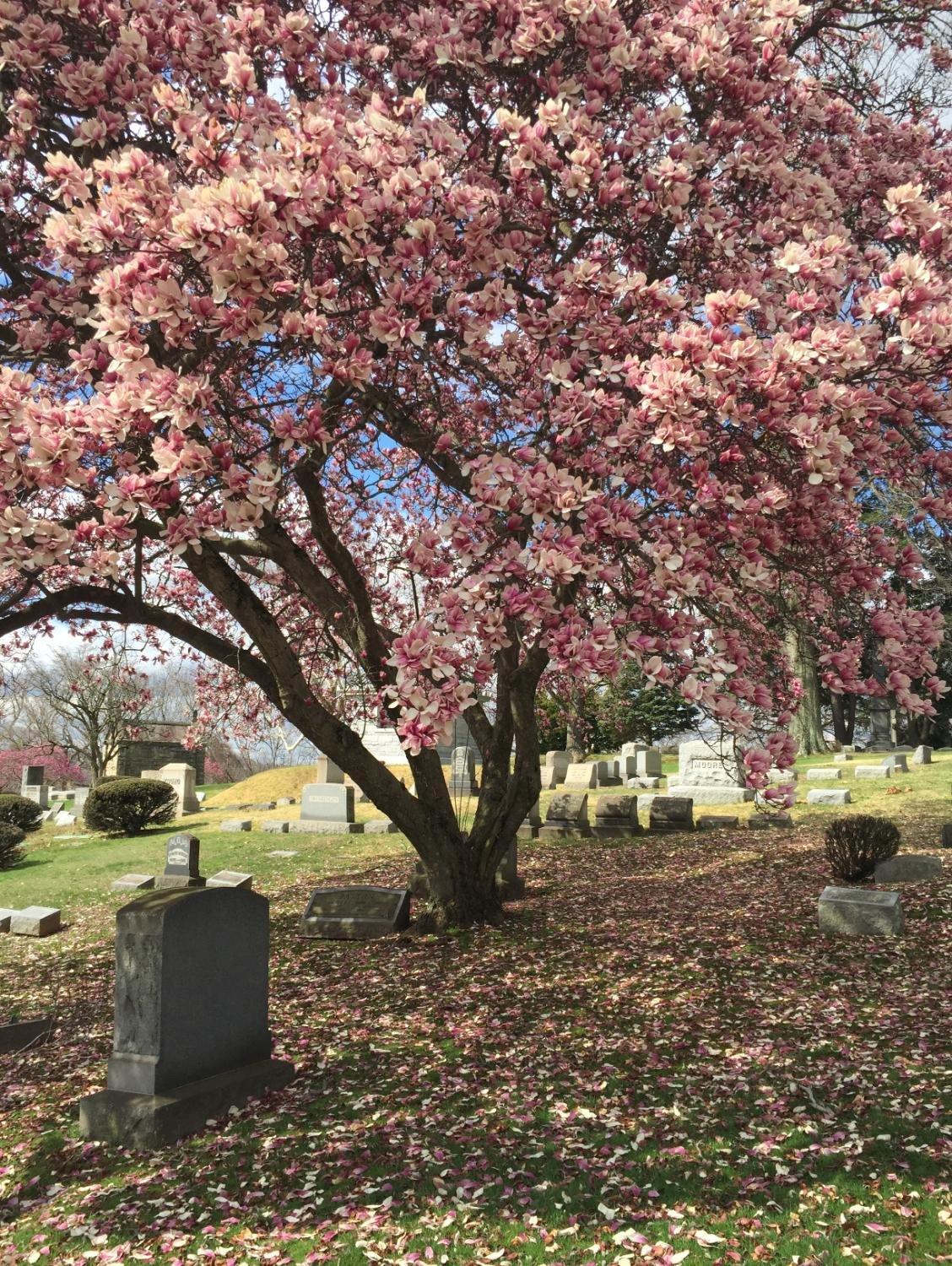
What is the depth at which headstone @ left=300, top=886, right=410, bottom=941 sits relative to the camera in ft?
32.7

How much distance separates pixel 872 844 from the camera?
11234 mm

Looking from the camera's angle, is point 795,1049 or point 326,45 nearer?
point 795,1049

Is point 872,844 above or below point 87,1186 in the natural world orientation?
above

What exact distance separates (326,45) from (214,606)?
8.20 meters

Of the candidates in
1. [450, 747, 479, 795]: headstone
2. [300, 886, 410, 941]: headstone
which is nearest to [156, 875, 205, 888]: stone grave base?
[300, 886, 410, 941]: headstone

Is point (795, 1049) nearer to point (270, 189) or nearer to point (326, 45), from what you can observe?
point (270, 189)

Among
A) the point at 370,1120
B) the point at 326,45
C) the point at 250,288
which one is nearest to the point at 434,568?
the point at 250,288

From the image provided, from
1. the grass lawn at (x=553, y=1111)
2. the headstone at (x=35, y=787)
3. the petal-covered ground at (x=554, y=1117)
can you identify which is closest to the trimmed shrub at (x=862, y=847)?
the grass lawn at (x=553, y=1111)

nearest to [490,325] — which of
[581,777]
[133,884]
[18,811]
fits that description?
[133,884]

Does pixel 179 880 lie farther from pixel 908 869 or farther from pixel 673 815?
pixel 908 869

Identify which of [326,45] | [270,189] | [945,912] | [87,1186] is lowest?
[87,1186]

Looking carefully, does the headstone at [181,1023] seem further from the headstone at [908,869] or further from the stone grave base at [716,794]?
the stone grave base at [716,794]

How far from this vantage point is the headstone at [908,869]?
10.7m

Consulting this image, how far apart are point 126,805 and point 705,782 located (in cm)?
1485
